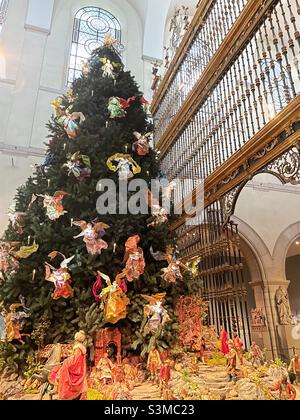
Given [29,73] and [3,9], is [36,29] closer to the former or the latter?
[3,9]

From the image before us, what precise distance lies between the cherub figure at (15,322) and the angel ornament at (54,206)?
88 cm

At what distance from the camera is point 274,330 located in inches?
266

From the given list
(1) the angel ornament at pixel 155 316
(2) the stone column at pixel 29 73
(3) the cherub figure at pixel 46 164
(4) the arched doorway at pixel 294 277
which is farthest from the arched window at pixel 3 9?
(4) the arched doorway at pixel 294 277

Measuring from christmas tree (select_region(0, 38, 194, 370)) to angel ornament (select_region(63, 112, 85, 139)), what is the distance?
1cm

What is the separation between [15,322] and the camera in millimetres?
2576

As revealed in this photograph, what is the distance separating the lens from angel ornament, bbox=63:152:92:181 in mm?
3117

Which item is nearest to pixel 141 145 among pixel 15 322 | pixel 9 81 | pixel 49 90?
pixel 15 322

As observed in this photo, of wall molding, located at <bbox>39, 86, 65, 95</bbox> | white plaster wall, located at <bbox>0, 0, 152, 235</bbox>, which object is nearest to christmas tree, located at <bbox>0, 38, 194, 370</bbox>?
white plaster wall, located at <bbox>0, 0, 152, 235</bbox>

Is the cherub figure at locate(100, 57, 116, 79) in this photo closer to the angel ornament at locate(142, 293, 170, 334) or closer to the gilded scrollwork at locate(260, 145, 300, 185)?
the gilded scrollwork at locate(260, 145, 300, 185)

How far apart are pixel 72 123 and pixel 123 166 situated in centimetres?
82

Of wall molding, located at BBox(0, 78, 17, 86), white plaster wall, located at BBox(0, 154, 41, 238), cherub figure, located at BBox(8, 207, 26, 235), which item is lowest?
cherub figure, located at BBox(8, 207, 26, 235)

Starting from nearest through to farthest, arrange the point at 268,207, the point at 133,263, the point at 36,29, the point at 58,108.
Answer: the point at 133,263 < the point at 58,108 < the point at 36,29 < the point at 268,207

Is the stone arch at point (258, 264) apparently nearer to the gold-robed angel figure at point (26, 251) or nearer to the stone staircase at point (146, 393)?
the stone staircase at point (146, 393)

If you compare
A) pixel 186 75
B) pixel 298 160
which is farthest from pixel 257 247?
pixel 298 160
